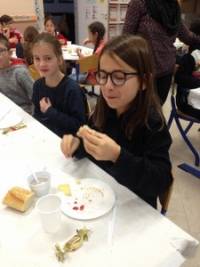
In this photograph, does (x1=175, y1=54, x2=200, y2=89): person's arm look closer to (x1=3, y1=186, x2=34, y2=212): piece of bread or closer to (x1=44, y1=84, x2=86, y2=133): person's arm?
(x1=44, y1=84, x2=86, y2=133): person's arm

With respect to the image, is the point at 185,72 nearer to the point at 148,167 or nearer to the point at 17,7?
the point at 148,167

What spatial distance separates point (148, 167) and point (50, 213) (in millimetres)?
333

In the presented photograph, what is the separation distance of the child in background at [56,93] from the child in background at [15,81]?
1.09 feet

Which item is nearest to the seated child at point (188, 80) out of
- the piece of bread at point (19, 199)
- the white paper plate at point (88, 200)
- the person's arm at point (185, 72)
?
the person's arm at point (185, 72)

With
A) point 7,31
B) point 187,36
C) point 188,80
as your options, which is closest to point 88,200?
point 188,80

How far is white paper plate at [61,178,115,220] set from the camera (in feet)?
2.85

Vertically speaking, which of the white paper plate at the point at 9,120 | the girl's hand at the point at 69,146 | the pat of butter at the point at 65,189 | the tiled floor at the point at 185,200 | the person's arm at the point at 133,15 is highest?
the person's arm at the point at 133,15

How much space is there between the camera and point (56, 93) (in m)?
1.73

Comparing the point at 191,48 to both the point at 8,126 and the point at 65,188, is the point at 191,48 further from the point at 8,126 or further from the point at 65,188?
the point at 65,188

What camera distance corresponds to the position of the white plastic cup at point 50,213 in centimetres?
79

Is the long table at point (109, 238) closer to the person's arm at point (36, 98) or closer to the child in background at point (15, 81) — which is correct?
the person's arm at point (36, 98)

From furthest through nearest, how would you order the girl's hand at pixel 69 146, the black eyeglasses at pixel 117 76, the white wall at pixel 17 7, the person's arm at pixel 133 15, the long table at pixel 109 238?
the white wall at pixel 17 7, the person's arm at pixel 133 15, the girl's hand at pixel 69 146, the black eyeglasses at pixel 117 76, the long table at pixel 109 238

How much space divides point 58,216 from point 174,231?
32 cm

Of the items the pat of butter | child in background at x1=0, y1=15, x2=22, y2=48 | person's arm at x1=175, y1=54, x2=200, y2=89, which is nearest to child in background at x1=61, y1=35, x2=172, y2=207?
the pat of butter
